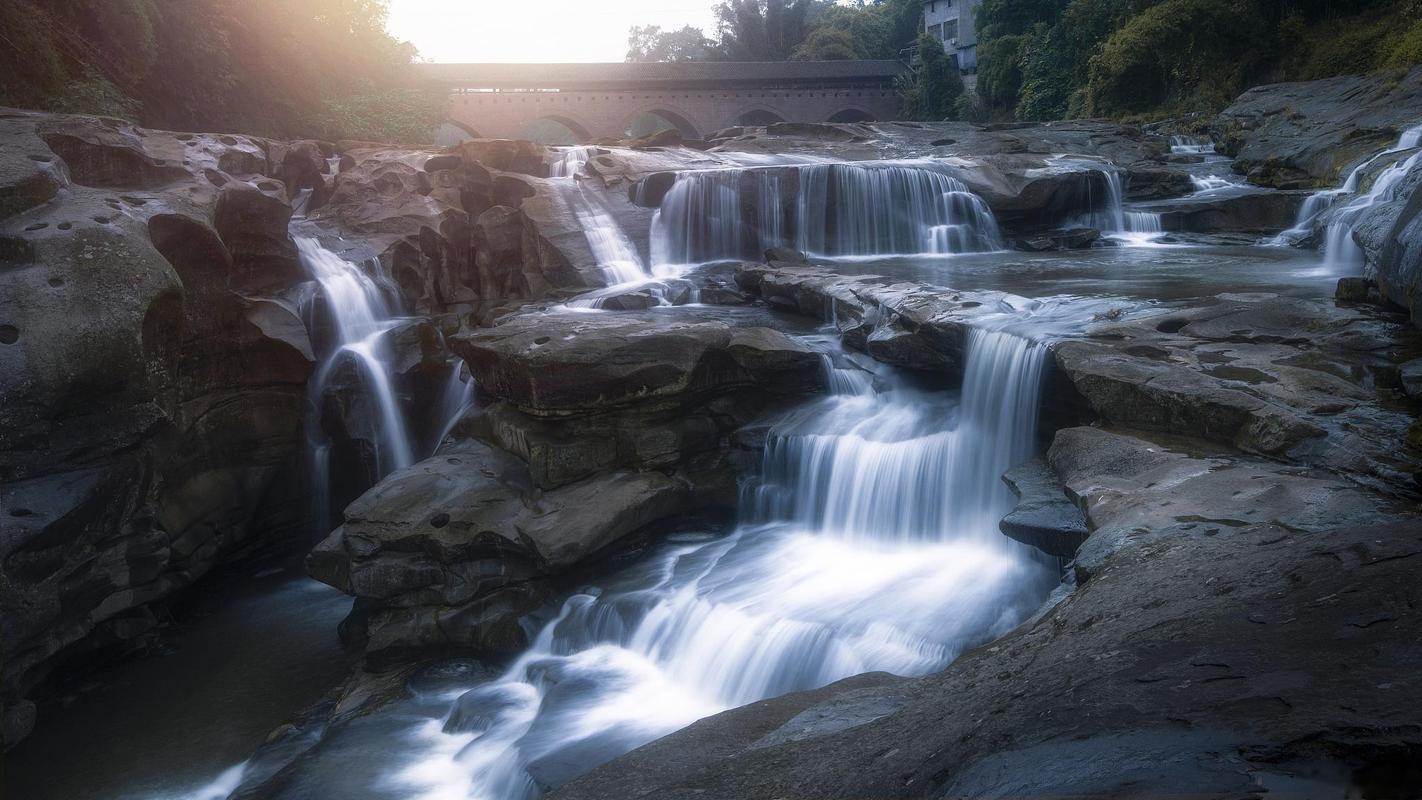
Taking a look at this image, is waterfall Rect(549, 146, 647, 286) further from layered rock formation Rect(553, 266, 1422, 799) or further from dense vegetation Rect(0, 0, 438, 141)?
layered rock formation Rect(553, 266, 1422, 799)

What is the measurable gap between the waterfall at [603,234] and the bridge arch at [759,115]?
24.3m

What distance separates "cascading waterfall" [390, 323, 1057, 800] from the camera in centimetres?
575

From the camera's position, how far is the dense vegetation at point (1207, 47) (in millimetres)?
19172

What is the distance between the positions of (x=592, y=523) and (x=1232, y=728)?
5.50 m

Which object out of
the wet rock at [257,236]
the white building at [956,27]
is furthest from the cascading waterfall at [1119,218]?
the white building at [956,27]

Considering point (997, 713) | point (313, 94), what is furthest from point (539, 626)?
point (313, 94)

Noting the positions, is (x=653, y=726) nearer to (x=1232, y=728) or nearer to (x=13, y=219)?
(x=1232, y=728)

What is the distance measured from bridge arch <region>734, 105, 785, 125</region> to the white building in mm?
8450

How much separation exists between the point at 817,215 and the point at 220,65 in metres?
10.5

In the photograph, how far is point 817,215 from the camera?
14820 mm

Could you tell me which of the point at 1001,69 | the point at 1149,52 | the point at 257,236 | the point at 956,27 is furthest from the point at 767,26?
the point at 257,236

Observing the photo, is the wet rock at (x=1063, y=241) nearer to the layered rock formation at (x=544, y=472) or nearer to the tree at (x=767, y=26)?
the layered rock formation at (x=544, y=472)

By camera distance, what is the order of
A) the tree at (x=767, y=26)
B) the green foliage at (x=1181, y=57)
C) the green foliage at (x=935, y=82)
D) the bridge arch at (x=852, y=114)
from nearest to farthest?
the green foliage at (x=1181, y=57) → the green foliage at (x=935, y=82) → the bridge arch at (x=852, y=114) → the tree at (x=767, y=26)

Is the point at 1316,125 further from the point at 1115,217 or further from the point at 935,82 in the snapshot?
the point at 935,82
